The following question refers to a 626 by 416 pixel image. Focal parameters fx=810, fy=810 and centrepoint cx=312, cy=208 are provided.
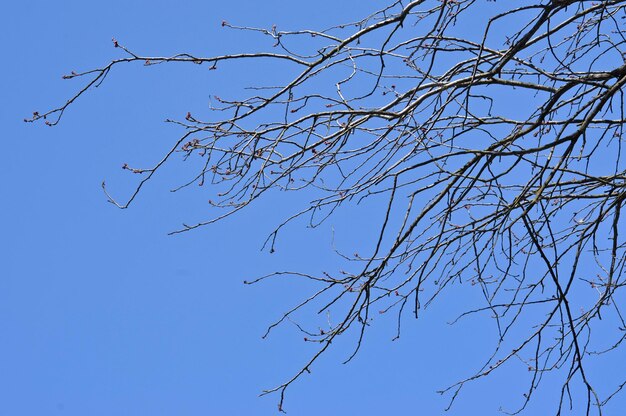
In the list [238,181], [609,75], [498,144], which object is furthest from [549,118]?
[238,181]

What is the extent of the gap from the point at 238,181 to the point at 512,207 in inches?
48.9

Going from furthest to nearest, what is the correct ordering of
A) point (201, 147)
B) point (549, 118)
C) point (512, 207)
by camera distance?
point (549, 118) < point (201, 147) < point (512, 207)

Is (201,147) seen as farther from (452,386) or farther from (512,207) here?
(452,386)

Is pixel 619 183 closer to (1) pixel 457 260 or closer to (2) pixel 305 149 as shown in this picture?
(1) pixel 457 260

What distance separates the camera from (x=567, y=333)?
4.01 meters

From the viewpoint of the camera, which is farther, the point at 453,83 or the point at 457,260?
the point at 457,260

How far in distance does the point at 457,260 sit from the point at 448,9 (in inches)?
48.2

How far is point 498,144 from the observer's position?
11.9ft

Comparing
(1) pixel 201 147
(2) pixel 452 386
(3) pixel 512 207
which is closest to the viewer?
(3) pixel 512 207

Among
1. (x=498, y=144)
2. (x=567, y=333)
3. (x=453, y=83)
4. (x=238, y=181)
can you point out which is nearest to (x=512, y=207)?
(x=498, y=144)

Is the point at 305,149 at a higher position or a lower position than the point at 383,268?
higher

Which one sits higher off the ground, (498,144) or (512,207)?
(498,144)

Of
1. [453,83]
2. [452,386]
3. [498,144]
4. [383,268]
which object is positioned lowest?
[452,386]

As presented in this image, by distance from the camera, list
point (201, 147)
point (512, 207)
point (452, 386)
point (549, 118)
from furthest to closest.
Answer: point (549, 118), point (452, 386), point (201, 147), point (512, 207)
